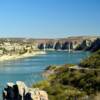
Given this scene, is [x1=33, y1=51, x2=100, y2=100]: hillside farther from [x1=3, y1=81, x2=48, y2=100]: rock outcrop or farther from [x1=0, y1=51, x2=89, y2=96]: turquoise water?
[x1=0, y1=51, x2=89, y2=96]: turquoise water

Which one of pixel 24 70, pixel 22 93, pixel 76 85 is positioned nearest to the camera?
pixel 22 93

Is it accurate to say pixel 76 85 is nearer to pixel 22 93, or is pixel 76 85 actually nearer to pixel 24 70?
pixel 22 93

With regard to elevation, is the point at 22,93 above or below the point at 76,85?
above

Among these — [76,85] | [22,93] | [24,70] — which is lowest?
[24,70]

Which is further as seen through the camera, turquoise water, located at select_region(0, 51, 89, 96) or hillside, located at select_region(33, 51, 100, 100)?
turquoise water, located at select_region(0, 51, 89, 96)

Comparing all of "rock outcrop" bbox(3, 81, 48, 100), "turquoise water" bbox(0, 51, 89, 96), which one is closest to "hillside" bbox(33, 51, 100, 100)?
"rock outcrop" bbox(3, 81, 48, 100)

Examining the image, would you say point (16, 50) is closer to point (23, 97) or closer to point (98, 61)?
point (98, 61)

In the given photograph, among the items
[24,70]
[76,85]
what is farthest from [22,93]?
[24,70]

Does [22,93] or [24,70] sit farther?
[24,70]


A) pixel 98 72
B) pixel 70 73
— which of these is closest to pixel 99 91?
pixel 98 72
